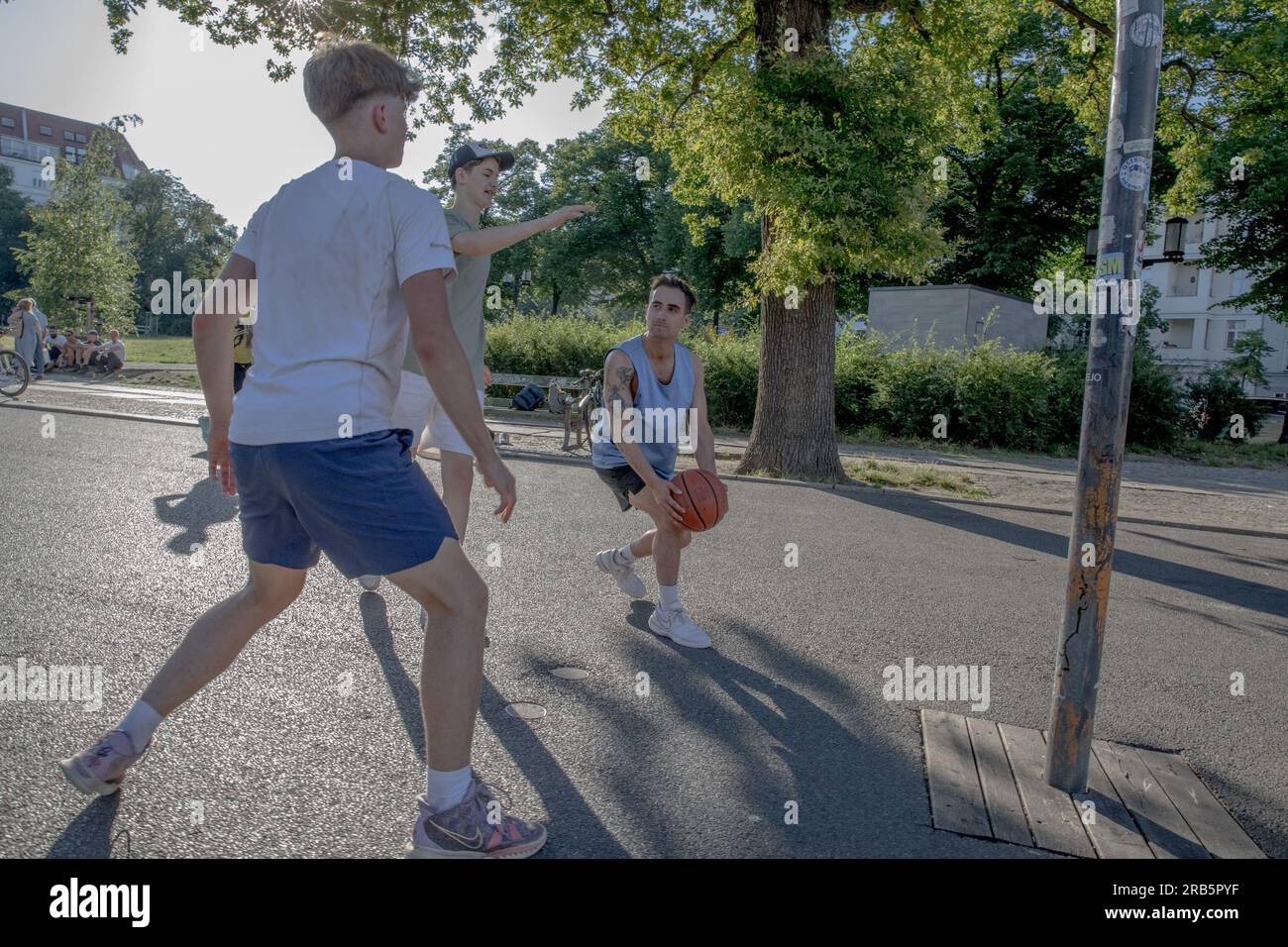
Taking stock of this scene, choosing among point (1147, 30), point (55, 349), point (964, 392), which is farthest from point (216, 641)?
point (55, 349)

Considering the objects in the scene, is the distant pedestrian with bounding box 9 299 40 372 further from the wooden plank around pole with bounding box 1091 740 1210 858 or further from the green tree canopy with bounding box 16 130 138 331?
the green tree canopy with bounding box 16 130 138 331

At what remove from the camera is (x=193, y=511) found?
283 inches

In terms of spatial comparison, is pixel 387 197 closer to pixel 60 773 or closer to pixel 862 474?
pixel 60 773

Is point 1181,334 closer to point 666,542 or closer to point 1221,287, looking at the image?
point 1221,287

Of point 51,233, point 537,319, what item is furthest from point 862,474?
point 51,233

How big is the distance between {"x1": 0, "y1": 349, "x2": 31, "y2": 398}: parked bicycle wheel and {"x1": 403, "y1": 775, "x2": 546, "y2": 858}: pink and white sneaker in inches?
634

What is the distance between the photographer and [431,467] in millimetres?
10289

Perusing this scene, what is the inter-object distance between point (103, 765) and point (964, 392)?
17336 millimetres

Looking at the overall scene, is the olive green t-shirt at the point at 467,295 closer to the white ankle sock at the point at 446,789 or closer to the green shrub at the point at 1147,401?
the white ankle sock at the point at 446,789

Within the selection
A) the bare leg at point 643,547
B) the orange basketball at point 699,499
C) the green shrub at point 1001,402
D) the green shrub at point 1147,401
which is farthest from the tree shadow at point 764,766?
the green shrub at point 1147,401

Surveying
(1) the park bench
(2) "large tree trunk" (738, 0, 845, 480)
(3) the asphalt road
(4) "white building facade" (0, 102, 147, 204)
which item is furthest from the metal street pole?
(4) "white building facade" (0, 102, 147, 204)
